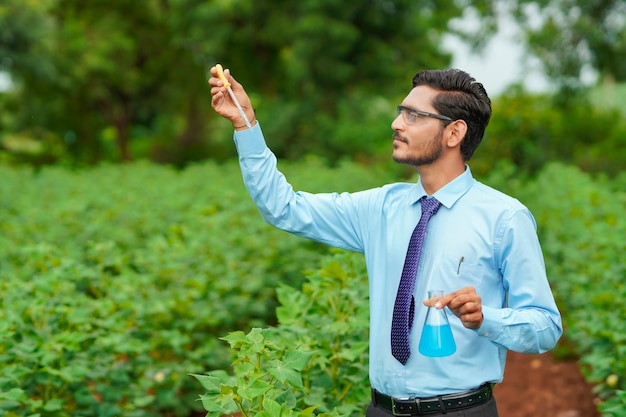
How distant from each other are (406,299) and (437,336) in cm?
29

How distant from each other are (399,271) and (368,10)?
958 inches

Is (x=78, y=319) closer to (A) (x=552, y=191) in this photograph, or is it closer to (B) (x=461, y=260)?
(B) (x=461, y=260)

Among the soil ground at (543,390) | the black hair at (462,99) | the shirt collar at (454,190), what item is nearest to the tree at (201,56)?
the soil ground at (543,390)

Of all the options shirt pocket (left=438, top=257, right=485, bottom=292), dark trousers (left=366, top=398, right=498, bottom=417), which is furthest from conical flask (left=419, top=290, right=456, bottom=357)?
dark trousers (left=366, top=398, right=498, bottom=417)

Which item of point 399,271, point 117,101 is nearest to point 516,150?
point 399,271

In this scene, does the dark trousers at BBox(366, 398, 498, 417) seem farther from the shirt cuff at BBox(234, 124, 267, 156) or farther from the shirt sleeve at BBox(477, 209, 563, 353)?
the shirt cuff at BBox(234, 124, 267, 156)

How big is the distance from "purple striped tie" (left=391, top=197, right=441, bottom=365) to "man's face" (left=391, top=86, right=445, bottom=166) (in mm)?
191

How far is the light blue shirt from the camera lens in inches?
111

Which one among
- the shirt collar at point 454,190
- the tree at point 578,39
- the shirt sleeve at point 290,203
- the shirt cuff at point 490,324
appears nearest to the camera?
the shirt cuff at point 490,324

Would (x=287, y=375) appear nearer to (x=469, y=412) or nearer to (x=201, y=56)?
(x=469, y=412)

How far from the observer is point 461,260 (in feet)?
9.53

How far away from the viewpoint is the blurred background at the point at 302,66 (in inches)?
882

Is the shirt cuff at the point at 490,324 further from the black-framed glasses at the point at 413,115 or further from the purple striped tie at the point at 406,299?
the black-framed glasses at the point at 413,115

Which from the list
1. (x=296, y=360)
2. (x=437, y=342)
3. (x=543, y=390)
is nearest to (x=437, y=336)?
(x=437, y=342)
